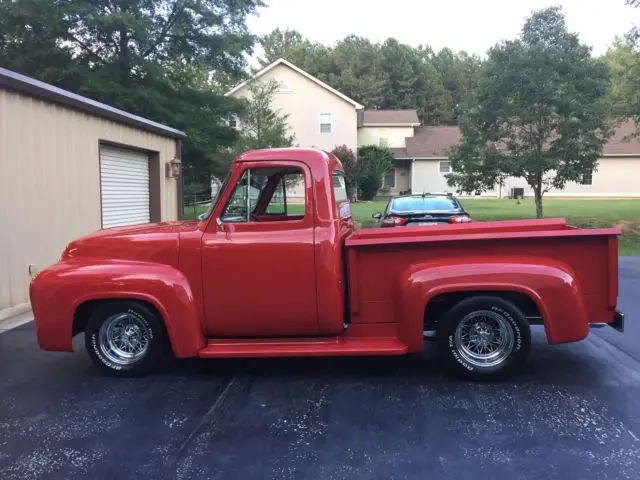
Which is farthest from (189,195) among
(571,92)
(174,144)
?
(571,92)

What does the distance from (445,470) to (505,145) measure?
17.5 metres

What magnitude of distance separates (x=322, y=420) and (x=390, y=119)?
140 ft

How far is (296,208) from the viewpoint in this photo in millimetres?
5320

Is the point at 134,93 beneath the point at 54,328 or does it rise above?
above

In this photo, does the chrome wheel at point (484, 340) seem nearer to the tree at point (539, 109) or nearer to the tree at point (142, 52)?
the tree at point (539, 109)

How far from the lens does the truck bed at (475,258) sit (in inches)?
189

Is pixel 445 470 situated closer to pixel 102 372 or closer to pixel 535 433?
pixel 535 433

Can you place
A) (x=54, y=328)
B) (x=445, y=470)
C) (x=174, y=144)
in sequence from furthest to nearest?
(x=174, y=144), (x=54, y=328), (x=445, y=470)

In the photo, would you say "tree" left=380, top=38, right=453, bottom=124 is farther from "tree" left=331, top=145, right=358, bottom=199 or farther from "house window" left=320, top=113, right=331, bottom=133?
"tree" left=331, top=145, right=358, bottom=199

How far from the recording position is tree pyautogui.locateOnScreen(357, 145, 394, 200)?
123ft

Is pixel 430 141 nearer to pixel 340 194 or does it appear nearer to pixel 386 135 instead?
pixel 386 135

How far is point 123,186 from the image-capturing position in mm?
12336

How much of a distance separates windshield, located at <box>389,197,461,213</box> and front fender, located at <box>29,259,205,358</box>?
7.31m

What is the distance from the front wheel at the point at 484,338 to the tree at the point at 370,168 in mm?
32539
